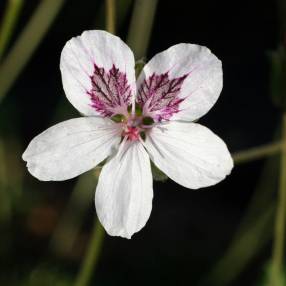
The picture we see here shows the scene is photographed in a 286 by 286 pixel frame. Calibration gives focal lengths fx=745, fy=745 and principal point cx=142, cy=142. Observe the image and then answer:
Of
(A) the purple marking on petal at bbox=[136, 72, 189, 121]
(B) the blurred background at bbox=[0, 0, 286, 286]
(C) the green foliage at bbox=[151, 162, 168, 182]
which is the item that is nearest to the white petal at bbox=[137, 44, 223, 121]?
(A) the purple marking on petal at bbox=[136, 72, 189, 121]

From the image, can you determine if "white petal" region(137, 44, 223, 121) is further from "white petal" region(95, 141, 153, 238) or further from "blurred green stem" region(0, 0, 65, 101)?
"blurred green stem" region(0, 0, 65, 101)

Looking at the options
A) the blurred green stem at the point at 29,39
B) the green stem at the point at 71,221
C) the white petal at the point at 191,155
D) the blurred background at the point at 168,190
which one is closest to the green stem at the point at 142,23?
the blurred green stem at the point at 29,39

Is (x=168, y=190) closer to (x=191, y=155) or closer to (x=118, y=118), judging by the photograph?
(x=118, y=118)

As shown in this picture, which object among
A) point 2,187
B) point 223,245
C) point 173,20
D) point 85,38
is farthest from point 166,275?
point 85,38

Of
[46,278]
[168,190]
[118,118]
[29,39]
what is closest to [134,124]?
[118,118]

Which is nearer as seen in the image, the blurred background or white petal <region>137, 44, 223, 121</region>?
white petal <region>137, 44, 223, 121</region>

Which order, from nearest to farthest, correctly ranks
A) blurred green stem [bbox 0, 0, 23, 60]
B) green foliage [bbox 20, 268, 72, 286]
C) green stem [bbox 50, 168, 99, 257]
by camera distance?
1. blurred green stem [bbox 0, 0, 23, 60]
2. green foliage [bbox 20, 268, 72, 286]
3. green stem [bbox 50, 168, 99, 257]

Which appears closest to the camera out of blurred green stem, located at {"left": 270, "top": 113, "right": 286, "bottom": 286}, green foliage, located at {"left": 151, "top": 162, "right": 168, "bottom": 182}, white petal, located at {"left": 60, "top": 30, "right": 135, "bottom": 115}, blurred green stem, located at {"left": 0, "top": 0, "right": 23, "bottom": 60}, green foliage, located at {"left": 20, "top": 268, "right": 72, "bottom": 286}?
white petal, located at {"left": 60, "top": 30, "right": 135, "bottom": 115}
